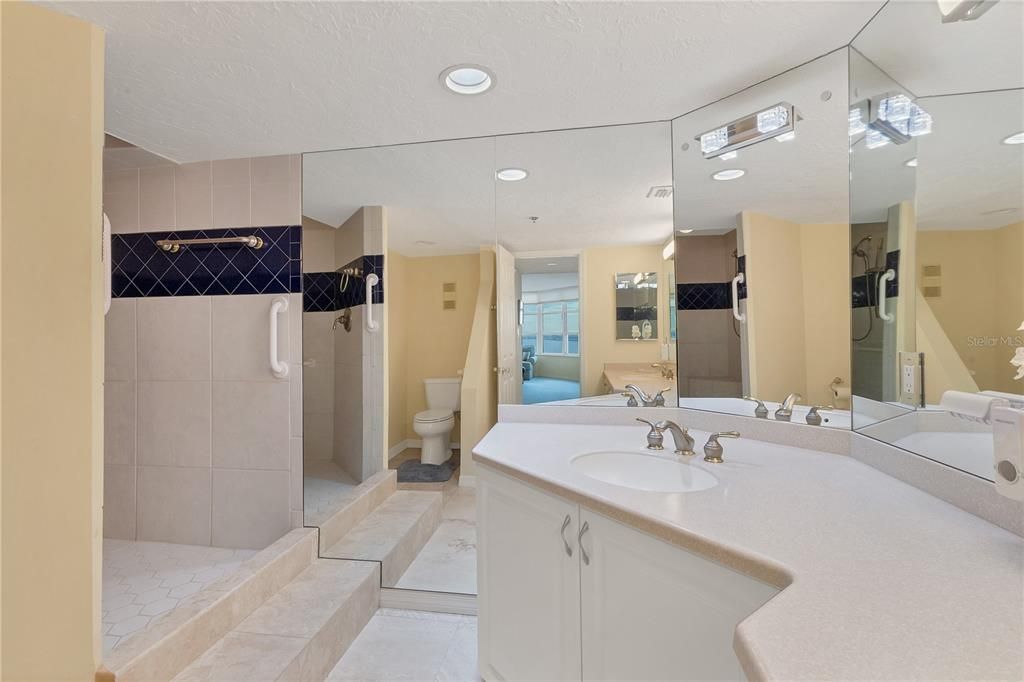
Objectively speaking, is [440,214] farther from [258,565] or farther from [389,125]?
[258,565]

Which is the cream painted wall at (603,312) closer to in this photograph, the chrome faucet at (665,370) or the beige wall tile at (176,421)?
the chrome faucet at (665,370)

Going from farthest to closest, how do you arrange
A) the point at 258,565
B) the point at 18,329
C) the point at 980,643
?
the point at 258,565
the point at 18,329
the point at 980,643

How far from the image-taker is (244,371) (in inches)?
82.4

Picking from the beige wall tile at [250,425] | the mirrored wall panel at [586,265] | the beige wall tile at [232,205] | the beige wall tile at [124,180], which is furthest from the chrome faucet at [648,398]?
the beige wall tile at [124,180]

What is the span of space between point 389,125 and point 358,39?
52cm

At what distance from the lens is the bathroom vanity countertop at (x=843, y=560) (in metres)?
0.48

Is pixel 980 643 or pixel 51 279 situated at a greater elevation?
pixel 51 279

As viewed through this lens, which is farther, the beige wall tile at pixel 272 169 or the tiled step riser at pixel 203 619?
the beige wall tile at pixel 272 169

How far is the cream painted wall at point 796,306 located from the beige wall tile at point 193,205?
2530 millimetres

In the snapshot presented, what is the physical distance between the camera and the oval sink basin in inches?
51.4

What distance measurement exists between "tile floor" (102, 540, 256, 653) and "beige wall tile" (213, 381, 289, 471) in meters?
0.44

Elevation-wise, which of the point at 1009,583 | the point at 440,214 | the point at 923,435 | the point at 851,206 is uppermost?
the point at 440,214

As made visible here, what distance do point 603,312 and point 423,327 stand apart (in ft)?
4.16

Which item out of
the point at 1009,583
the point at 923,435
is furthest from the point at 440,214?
the point at 1009,583
